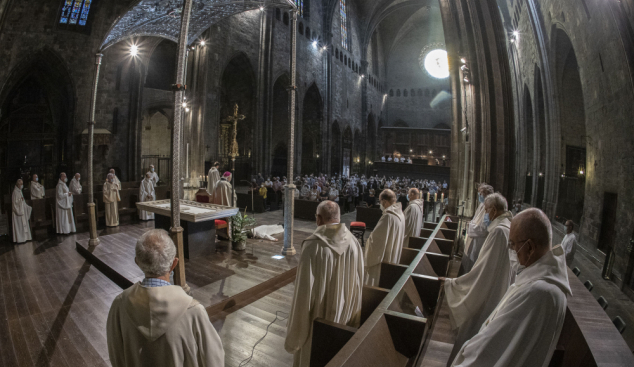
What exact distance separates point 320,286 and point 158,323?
144 cm

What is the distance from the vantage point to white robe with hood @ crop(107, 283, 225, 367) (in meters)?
1.40

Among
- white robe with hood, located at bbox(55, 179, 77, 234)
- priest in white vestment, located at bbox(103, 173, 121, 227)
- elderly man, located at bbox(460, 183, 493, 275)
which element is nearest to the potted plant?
elderly man, located at bbox(460, 183, 493, 275)

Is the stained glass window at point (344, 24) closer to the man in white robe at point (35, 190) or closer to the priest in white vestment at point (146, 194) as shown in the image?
the priest in white vestment at point (146, 194)

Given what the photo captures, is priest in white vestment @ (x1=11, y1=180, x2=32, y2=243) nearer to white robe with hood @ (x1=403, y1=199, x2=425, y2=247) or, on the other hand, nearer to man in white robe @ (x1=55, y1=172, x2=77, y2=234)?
man in white robe @ (x1=55, y1=172, x2=77, y2=234)

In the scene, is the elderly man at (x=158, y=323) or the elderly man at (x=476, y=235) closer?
the elderly man at (x=158, y=323)

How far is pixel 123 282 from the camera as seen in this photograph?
16.0 feet

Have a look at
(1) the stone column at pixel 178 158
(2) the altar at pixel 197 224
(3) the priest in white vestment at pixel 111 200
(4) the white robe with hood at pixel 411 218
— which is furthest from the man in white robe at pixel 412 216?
(3) the priest in white vestment at pixel 111 200

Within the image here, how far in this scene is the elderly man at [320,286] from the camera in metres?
2.58

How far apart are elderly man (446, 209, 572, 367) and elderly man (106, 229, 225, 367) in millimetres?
1337

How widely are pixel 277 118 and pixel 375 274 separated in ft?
68.0

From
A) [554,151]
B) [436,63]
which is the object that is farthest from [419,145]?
[554,151]

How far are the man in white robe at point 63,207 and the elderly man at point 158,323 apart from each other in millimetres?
8575

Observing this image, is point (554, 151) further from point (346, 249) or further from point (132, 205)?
point (132, 205)

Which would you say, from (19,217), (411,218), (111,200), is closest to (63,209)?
(19,217)
